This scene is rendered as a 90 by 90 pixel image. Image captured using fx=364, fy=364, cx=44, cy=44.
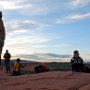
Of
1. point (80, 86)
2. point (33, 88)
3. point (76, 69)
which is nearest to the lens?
point (80, 86)

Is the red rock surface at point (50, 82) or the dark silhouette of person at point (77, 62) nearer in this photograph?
the red rock surface at point (50, 82)

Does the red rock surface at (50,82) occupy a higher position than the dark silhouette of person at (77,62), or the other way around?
the dark silhouette of person at (77,62)

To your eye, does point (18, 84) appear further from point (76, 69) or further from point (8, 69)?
point (8, 69)

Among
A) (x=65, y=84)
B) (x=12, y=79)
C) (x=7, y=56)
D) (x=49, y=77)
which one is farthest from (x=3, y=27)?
(x=7, y=56)

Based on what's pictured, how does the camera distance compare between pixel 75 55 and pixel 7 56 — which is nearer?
pixel 75 55

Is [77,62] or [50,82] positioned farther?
[77,62]

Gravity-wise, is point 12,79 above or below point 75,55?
below

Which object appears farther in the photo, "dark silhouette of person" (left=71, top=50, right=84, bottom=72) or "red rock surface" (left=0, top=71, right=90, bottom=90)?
"dark silhouette of person" (left=71, top=50, right=84, bottom=72)

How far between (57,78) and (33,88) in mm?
1401

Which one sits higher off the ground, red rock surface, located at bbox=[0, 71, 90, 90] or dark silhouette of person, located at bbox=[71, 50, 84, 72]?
dark silhouette of person, located at bbox=[71, 50, 84, 72]

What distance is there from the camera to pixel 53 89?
13.9 meters

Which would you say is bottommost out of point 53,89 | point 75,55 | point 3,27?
point 53,89

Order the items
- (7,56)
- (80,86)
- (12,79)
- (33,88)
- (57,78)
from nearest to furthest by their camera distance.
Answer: (80,86) < (33,88) < (57,78) < (12,79) < (7,56)

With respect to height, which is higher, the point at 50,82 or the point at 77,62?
the point at 77,62
